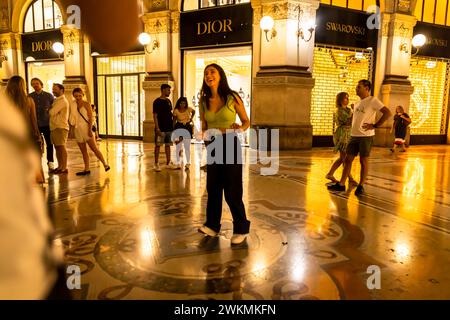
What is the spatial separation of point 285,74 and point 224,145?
821 centimetres

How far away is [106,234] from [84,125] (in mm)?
4064

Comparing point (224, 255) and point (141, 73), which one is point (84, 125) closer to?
point (224, 255)

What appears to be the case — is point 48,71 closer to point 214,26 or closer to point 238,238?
point 214,26

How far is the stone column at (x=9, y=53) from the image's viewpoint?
58.6ft

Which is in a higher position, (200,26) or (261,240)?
(200,26)


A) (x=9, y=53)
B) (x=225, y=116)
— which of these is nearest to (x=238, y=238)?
(x=225, y=116)

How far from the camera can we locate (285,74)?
454 inches

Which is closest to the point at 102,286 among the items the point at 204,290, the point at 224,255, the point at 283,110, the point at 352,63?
the point at 204,290

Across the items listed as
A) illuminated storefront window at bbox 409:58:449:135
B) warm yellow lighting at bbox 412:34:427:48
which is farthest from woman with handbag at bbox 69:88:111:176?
illuminated storefront window at bbox 409:58:449:135

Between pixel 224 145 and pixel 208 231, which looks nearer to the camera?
pixel 224 145

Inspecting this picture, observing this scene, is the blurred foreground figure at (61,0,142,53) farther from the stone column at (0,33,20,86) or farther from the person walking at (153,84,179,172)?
the stone column at (0,33,20,86)

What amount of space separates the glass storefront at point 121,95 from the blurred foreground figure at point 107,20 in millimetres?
14760

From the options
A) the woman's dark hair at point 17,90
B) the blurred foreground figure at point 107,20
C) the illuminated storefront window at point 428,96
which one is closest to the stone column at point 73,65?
the woman's dark hair at point 17,90

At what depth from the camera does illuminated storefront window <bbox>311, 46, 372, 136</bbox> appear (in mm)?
13047
